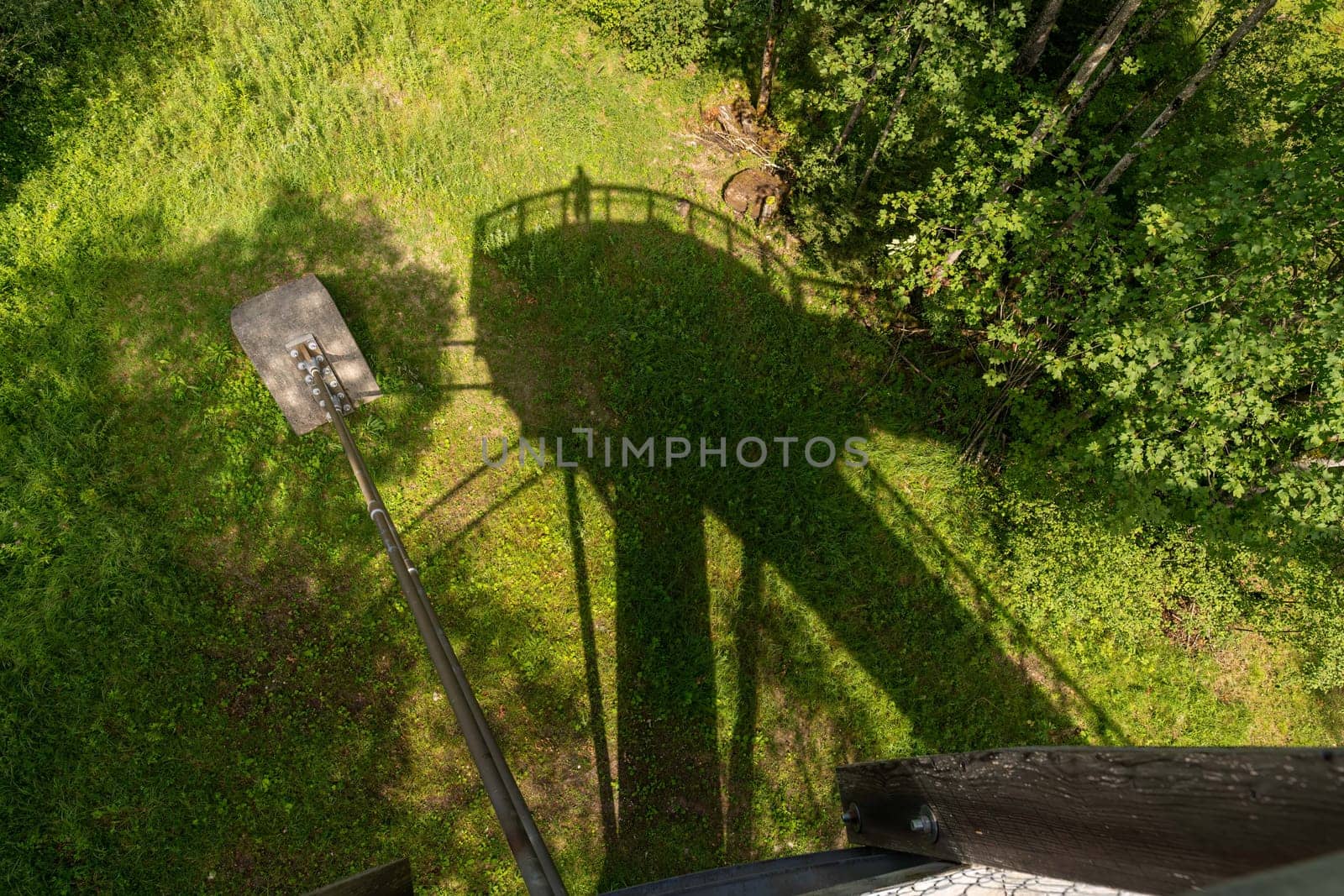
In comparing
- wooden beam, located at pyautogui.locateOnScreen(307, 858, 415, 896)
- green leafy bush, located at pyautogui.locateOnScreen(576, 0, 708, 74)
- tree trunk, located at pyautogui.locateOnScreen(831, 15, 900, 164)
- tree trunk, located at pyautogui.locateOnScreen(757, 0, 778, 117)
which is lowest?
wooden beam, located at pyautogui.locateOnScreen(307, 858, 415, 896)

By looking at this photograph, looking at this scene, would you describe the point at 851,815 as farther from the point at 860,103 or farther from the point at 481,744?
the point at 860,103

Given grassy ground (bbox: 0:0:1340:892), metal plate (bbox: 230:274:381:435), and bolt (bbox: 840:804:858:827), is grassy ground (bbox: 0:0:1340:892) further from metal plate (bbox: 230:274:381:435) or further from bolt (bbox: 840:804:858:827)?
bolt (bbox: 840:804:858:827)

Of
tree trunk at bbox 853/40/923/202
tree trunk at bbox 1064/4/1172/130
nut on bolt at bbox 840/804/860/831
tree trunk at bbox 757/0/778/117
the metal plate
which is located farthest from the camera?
tree trunk at bbox 757/0/778/117

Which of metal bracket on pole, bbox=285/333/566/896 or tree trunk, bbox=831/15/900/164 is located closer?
metal bracket on pole, bbox=285/333/566/896

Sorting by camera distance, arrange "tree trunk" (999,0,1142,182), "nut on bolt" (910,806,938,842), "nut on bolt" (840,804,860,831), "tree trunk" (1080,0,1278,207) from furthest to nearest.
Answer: "tree trunk" (999,0,1142,182)
"tree trunk" (1080,0,1278,207)
"nut on bolt" (840,804,860,831)
"nut on bolt" (910,806,938,842)

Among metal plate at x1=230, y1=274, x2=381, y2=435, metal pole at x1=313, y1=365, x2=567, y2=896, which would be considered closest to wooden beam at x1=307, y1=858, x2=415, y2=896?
metal pole at x1=313, y1=365, x2=567, y2=896

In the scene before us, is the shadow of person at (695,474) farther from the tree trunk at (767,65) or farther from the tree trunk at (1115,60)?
Answer: the tree trunk at (1115,60)

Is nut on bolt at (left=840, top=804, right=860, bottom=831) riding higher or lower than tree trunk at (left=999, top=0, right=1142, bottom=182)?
lower
